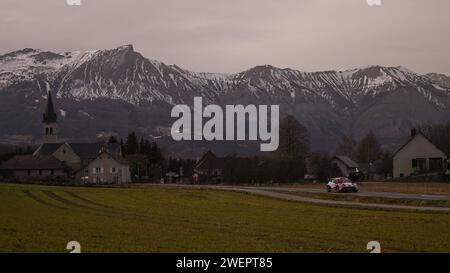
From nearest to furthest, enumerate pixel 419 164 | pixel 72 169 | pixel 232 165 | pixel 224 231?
pixel 224 231 < pixel 232 165 < pixel 419 164 < pixel 72 169

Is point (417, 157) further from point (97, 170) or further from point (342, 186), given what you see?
point (97, 170)

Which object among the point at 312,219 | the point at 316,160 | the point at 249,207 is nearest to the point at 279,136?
the point at 316,160

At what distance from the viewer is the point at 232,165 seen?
11669cm

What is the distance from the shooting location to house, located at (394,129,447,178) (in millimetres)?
119438

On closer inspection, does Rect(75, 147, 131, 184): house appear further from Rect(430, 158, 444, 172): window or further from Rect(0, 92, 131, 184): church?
Rect(430, 158, 444, 172): window

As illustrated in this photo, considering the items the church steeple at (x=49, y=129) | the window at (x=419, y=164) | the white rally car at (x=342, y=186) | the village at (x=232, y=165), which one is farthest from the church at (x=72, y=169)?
the white rally car at (x=342, y=186)

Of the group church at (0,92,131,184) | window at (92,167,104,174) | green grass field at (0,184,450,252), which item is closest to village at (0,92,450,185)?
church at (0,92,131,184)

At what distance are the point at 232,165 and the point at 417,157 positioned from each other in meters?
31.1

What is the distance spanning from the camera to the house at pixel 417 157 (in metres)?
119

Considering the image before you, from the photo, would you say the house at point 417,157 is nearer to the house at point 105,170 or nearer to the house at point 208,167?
the house at point 208,167

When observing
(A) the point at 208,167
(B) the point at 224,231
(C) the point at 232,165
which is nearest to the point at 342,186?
(B) the point at 224,231

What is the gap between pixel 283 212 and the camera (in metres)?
44.5
